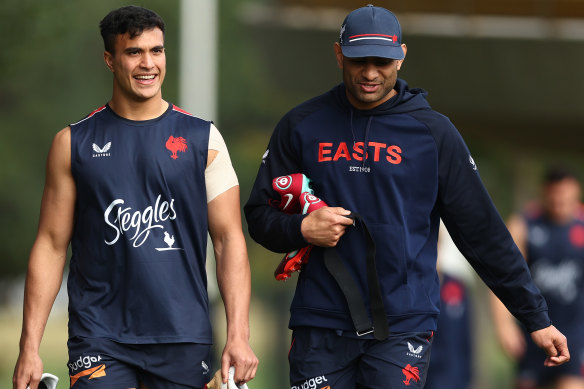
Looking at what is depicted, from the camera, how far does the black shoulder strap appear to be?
22.0 feet

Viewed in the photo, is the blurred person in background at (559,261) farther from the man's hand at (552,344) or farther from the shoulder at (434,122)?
the shoulder at (434,122)

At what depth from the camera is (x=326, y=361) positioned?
6.78 metres

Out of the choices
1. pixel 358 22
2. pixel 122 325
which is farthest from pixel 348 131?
pixel 122 325

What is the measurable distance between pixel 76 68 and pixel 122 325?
36772mm

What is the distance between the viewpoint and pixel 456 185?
273 inches

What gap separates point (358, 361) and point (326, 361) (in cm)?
17

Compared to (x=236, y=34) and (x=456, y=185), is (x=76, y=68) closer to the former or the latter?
(x=236, y=34)

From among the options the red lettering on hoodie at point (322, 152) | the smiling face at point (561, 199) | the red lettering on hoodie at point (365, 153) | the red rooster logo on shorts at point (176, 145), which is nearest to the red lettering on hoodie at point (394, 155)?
the red lettering on hoodie at point (365, 153)

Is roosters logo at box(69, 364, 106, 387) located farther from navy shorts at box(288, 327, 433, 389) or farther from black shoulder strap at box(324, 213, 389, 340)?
black shoulder strap at box(324, 213, 389, 340)

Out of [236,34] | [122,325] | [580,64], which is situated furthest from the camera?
[236,34]

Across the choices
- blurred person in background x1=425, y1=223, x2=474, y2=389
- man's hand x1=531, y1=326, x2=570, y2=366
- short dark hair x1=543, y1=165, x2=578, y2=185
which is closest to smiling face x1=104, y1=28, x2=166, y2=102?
man's hand x1=531, y1=326, x2=570, y2=366

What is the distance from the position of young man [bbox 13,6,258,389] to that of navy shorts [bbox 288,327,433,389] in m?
0.35

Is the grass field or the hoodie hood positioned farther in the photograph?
the grass field

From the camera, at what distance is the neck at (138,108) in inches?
269
